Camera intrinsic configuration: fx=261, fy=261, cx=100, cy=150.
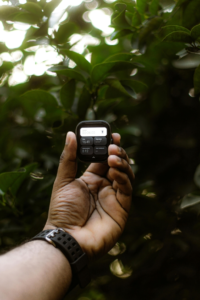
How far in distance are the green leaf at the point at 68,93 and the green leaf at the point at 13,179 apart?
0.28 meters

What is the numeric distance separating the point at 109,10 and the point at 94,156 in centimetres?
89

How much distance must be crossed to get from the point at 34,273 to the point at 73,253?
0.14m

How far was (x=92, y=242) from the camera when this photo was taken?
0.92m

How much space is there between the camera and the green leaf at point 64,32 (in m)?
1.11

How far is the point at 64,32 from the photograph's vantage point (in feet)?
3.69

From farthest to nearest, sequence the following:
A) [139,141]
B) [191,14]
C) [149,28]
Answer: [139,141], [149,28], [191,14]

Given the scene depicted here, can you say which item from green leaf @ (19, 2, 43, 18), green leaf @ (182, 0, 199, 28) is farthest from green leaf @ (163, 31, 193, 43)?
green leaf @ (19, 2, 43, 18)

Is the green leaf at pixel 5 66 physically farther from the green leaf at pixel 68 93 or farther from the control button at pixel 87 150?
the control button at pixel 87 150

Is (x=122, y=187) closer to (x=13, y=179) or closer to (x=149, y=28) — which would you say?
(x=13, y=179)

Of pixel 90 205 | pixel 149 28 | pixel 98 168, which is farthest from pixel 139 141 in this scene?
pixel 149 28

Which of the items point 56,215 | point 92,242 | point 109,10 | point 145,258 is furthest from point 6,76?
point 145,258

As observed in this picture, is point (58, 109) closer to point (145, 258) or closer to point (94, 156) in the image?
point (94, 156)

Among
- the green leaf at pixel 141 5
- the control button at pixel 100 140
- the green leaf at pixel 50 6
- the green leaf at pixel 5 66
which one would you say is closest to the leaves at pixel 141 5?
the green leaf at pixel 141 5

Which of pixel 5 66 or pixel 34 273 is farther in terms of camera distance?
pixel 5 66
